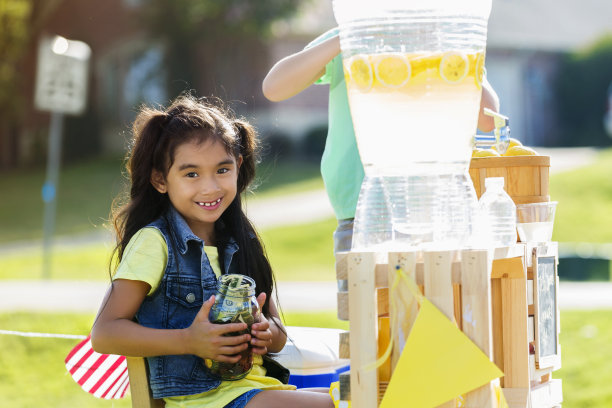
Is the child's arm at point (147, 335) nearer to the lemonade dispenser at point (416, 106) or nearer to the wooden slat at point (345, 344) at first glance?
the wooden slat at point (345, 344)

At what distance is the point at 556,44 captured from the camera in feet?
101

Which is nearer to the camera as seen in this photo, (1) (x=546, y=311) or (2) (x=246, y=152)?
(1) (x=546, y=311)

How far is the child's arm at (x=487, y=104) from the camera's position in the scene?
3354 millimetres

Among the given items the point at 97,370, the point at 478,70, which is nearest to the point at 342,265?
the point at 478,70

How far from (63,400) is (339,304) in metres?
4.26

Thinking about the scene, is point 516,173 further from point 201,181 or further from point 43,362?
point 43,362

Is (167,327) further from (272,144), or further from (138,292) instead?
(272,144)

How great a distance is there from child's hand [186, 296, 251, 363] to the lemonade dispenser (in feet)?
1.63

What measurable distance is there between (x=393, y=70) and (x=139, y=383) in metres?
1.27

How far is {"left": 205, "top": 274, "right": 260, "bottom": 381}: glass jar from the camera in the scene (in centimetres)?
275

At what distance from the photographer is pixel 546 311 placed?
3.02 meters

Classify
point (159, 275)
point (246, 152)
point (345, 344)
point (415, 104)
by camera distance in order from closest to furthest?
point (345, 344)
point (415, 104)
point (159, 275)
point (246, 152)

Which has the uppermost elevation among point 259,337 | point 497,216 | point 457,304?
point 497,216

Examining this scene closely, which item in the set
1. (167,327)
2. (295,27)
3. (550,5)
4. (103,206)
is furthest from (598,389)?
(550,5)
